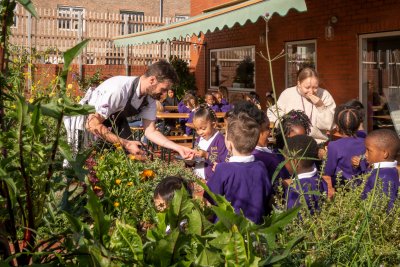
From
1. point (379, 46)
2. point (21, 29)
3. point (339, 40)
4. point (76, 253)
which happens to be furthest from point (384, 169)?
point (21, 29)

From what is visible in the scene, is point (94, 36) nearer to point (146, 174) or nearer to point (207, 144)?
point (207, 144)

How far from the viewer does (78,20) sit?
18.8 metres

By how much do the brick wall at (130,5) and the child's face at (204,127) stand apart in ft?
84.5

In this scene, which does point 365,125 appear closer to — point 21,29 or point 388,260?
point 388,260

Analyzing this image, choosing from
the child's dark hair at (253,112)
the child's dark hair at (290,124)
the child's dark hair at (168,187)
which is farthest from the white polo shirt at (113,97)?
the child's dark hair at (168,187)

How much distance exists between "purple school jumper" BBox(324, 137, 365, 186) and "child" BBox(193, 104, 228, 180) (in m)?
0.92

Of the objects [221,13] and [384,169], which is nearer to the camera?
[384,169]

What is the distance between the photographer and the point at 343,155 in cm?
453

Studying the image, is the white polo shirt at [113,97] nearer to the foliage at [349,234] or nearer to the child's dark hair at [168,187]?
the child's dark hair at [168,187]

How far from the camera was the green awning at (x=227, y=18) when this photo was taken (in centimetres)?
727

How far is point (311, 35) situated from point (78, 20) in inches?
414

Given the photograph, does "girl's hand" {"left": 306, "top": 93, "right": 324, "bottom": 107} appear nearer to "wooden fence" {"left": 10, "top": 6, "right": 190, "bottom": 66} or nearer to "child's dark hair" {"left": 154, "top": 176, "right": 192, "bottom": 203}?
"child's dark hair" {"left": 154, "top": 176, "right": 192, "bottom": 203}

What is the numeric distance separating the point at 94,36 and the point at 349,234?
1891cm

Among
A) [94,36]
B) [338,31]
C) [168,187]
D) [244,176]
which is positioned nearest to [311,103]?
[244,176]
